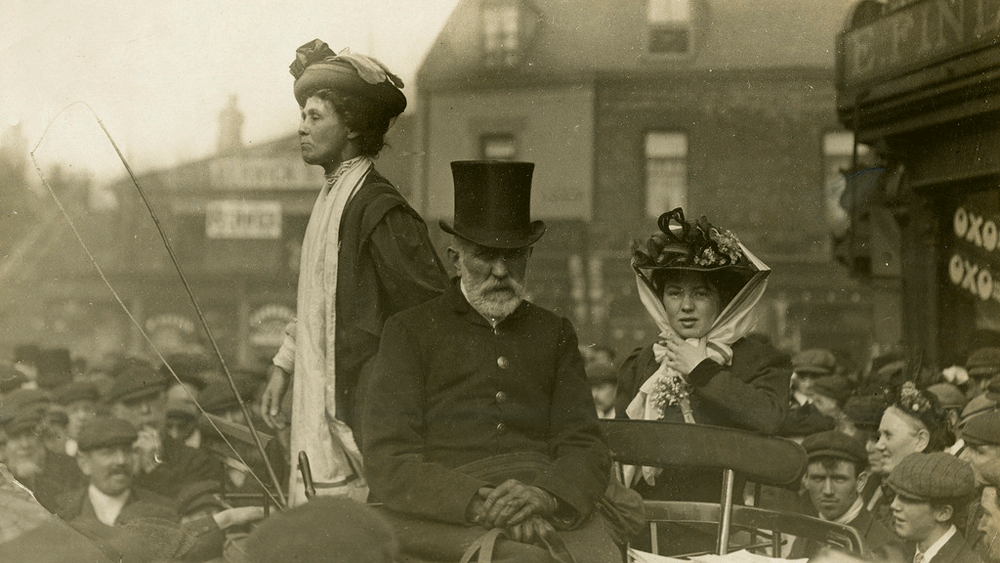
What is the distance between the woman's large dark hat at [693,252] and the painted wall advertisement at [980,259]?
966 millimetres

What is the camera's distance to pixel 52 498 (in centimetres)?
491

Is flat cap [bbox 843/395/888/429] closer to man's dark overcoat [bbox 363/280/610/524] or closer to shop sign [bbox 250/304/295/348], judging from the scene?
man's dark overcoat [bbox 363/280/610/524]

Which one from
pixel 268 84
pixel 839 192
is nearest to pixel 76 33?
pixel 268 84

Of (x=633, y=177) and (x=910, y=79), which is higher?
(x=910, y=79)

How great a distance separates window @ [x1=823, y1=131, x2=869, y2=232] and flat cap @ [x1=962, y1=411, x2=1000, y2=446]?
1.05 meters

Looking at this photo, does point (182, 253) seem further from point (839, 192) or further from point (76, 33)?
point (839, 192)

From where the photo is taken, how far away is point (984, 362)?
489cm

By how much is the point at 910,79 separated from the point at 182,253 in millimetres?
3294

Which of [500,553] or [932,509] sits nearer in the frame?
[500,553]

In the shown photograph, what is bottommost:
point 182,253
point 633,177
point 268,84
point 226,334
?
point 226,334

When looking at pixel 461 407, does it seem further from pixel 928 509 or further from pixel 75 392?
pixel 928 509

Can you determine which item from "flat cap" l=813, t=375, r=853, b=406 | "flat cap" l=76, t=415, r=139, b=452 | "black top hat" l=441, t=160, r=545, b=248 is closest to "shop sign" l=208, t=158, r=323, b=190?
"black top hat" l=441, t=160, r=545, b=248

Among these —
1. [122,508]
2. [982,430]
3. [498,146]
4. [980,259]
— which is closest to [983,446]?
[982,430]

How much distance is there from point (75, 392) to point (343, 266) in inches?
53.3
